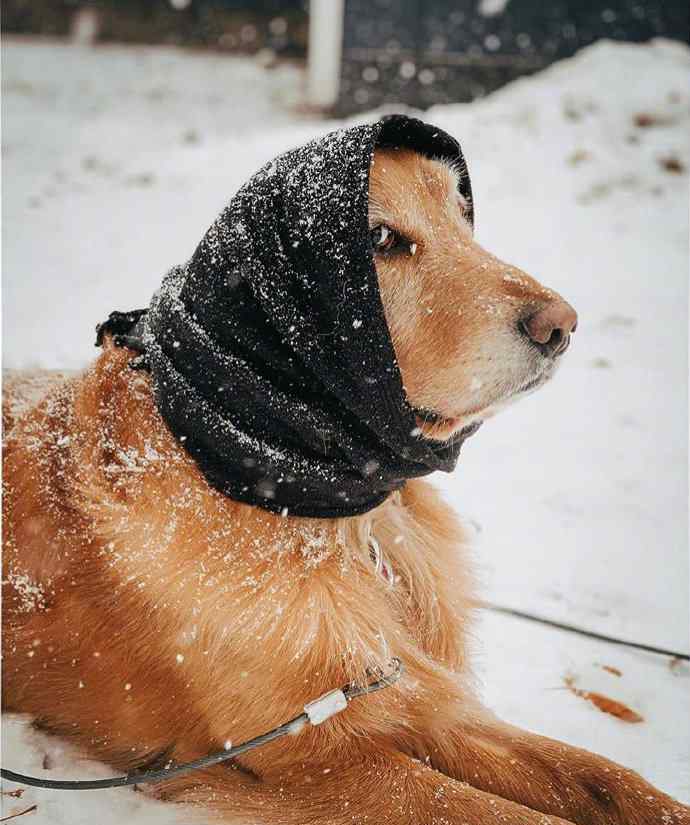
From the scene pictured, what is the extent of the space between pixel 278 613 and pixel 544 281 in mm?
4158

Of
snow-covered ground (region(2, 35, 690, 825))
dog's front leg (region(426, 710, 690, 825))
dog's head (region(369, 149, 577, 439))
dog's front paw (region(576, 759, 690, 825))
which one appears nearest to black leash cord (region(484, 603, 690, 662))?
snow-covered ground (region(2, 35, 690, 825))

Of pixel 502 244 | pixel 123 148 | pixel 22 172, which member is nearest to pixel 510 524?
pixel 502 244

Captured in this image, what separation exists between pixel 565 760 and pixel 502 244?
4371 mm

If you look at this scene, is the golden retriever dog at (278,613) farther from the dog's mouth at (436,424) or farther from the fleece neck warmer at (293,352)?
the fleece neck warmer at (293,352)

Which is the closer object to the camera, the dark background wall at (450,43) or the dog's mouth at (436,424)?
the dog's mouth at (436,424)

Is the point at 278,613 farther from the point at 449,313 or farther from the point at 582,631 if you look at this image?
the point at 582,631

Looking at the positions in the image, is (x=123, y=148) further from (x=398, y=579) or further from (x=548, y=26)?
(x=398, y=579)

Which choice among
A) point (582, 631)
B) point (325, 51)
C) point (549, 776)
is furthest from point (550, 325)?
point (325, 51)

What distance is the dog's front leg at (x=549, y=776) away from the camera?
5.37ft

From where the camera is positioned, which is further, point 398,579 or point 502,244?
point 502,244

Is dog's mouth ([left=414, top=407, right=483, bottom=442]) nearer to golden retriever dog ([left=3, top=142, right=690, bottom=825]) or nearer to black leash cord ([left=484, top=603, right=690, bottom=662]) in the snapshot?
golden retriever dog ([left=3, top=142, right=690, bottom=825])

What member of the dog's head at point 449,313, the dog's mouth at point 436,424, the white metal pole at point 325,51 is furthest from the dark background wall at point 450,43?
the dog's mouth at point 436,424

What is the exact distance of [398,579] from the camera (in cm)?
208

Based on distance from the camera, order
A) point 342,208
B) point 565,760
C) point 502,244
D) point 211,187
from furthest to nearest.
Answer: point 211,187, point 502,244, point 565,760, point 342,208
